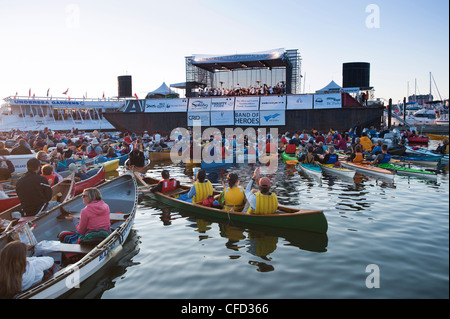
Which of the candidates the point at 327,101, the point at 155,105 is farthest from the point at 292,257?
the point at 155,105

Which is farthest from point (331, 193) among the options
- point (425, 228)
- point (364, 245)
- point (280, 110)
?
point (280, 110)

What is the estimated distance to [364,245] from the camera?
756 centimetres

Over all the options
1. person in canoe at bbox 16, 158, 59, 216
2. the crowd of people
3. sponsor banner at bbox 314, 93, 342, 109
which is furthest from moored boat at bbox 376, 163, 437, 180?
the crowd of people

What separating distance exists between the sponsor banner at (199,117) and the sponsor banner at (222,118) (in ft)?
1.75

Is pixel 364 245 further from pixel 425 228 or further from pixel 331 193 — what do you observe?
pixel 331 193

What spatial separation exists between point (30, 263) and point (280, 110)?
27290 mm

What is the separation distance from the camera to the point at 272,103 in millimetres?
30797

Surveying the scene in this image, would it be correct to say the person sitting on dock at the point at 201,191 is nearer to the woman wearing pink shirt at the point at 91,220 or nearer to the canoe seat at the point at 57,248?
the woman wearing pink shirt at the point at 91,220

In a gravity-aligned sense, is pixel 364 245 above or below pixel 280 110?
below

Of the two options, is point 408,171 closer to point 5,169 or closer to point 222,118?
point 5,169

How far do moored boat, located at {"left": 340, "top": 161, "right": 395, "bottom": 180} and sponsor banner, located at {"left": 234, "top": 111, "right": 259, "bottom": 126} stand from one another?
14.9 metres

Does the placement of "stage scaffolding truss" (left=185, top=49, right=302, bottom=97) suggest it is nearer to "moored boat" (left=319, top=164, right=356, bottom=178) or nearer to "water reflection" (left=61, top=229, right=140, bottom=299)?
"moored boat" (left=319, top=164, right=356, bottom=178)

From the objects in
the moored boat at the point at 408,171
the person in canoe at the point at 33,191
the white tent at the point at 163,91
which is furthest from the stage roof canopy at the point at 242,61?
the person in canoe at the point at 33,191

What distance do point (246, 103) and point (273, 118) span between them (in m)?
2.95
